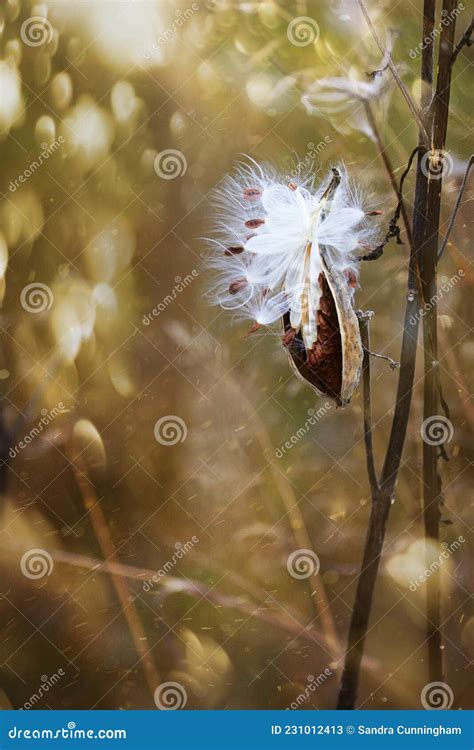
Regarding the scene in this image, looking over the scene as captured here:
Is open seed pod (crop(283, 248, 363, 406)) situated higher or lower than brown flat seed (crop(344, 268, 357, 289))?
lower

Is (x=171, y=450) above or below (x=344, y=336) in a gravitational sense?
below

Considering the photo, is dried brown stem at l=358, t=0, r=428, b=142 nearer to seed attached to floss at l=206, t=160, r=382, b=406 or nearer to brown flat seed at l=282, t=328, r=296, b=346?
seed attached to floss at l=206, t=160, r=382, b=406

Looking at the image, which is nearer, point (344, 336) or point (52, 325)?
point (344, 336)

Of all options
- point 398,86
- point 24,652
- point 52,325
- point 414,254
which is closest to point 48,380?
point 52,325

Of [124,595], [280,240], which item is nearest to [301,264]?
[280,240]
